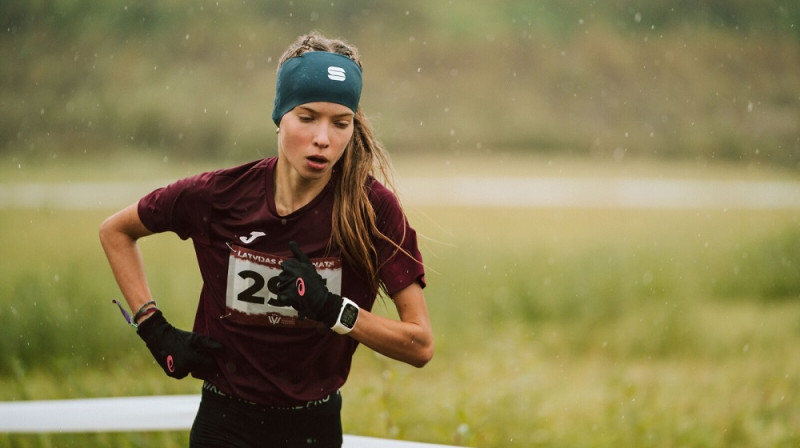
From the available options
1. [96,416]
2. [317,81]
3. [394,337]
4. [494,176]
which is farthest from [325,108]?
[494,176]

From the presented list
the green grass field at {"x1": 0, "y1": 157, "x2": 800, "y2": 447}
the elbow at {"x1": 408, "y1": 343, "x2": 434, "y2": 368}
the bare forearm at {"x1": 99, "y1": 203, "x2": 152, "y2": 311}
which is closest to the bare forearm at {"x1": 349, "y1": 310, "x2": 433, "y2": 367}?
the elbow at {"x1": 408, "y1": 343, "x2": 434, "y2": 368}

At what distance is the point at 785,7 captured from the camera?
1719 centimetres

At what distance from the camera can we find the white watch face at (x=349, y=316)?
116 inches

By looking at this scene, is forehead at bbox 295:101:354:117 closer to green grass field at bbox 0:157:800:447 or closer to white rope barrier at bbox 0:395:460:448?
white rope barrier at bbox 0:395:460:448

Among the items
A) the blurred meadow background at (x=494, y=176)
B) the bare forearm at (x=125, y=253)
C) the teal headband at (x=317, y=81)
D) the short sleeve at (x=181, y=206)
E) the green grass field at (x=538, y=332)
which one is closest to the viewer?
the teal headband at (x=317, y=81)

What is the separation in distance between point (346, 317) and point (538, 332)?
569 cm

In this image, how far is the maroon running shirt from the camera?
10.3 feet

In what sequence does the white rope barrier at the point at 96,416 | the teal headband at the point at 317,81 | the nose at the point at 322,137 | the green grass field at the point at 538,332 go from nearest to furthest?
the nose at the point at 322,137 → the teal headband at the point at 317,81 → the white rope barrier at the point at 96,416 → the green grass field at the point at 538,332

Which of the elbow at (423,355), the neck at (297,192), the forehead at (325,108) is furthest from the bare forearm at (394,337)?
the forehead at (325,108)

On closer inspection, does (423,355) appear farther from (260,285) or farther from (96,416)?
(96,416)

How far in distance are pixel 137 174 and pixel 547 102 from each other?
24.6ft

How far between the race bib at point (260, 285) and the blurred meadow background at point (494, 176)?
0.29 m

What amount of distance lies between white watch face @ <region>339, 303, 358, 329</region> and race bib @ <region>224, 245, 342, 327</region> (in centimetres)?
19

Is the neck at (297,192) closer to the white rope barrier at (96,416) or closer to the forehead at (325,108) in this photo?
the forehead at (325,108)
